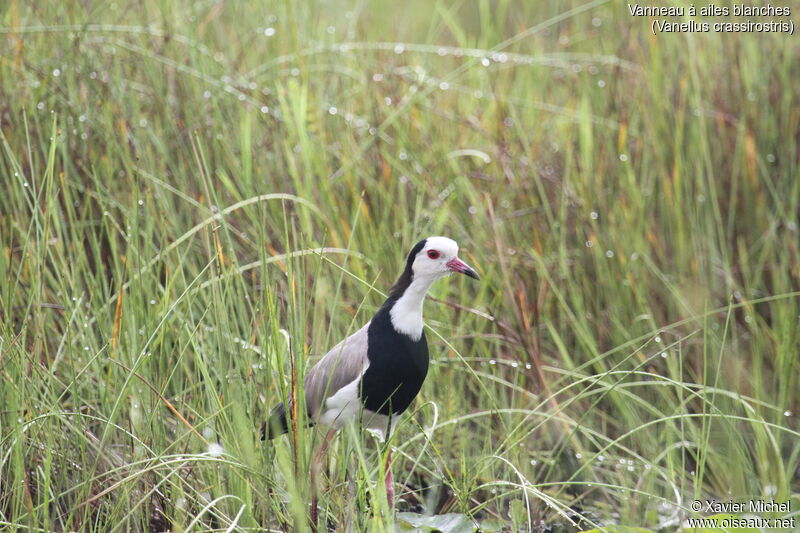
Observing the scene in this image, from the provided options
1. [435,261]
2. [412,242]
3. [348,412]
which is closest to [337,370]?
[348,412]

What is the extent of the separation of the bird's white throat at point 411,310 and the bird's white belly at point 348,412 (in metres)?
0.15

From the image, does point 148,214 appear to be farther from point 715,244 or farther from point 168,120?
point 715,244

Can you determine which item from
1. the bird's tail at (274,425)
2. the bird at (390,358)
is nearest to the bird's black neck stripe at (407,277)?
the bird at (390,358)

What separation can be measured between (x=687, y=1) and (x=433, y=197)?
178cm

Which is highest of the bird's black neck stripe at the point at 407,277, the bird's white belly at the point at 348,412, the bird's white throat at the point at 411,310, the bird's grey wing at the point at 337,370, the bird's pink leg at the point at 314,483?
the bird's black neck stripe at the point at 407,277

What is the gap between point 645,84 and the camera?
395 cm

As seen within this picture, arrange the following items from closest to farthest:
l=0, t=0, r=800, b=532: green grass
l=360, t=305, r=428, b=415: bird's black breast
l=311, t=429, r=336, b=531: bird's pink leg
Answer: l=311, t=429, r=336, b=531: bird's pink leg, l=360, t=305, r=428, b=415: bird's black breast, l=0, t=0, r=800, b=532: green grass

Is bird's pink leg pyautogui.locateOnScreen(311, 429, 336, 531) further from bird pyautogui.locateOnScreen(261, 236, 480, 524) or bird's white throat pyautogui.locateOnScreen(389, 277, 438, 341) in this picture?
bird's white throat pyautogui.locateOnScreen(389, 277, 438, 341)

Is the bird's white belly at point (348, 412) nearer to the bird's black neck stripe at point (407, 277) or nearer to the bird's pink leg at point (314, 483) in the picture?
the bird's pink leg at point (314, 483)

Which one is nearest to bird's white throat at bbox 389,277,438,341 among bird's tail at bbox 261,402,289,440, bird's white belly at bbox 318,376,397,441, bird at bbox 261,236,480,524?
bird at bbox 261,236,480,524

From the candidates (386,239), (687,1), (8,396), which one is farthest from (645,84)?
(8,396)

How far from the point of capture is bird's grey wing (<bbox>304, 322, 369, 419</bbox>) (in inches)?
89.2

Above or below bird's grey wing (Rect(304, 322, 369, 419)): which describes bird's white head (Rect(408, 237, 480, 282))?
above

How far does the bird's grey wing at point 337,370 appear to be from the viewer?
2.27 metres
